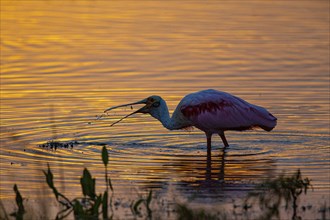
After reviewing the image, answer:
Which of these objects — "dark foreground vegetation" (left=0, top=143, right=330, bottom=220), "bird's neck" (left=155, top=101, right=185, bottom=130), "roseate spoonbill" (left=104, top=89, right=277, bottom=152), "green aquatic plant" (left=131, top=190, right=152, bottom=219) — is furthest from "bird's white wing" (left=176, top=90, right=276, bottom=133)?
"green aquatic plant" (left=131, top=190, right=152, bottom=219)

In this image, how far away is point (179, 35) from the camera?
23.0 metres

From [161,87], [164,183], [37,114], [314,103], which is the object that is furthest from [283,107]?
[164,183]

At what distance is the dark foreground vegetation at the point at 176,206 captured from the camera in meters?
8.67

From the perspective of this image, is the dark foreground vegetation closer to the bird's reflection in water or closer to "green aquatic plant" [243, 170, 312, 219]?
"green aquatic plant" [243, 170, 312, 219]

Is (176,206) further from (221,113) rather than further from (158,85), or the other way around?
(158,85)

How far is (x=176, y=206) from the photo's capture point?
9.16 m

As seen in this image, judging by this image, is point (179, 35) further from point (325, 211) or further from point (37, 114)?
point (325, 211)

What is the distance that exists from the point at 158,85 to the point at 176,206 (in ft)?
27.2

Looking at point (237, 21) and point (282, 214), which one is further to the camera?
point (237, 21)

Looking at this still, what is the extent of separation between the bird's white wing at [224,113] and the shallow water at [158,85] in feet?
1.20

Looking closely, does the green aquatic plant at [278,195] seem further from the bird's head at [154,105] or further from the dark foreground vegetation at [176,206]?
the bird's head at [154,105]

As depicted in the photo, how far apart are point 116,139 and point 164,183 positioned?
2795 mm

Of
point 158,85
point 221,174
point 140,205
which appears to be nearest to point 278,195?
point 140,205

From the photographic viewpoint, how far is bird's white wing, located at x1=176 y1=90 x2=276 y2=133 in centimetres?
1319
